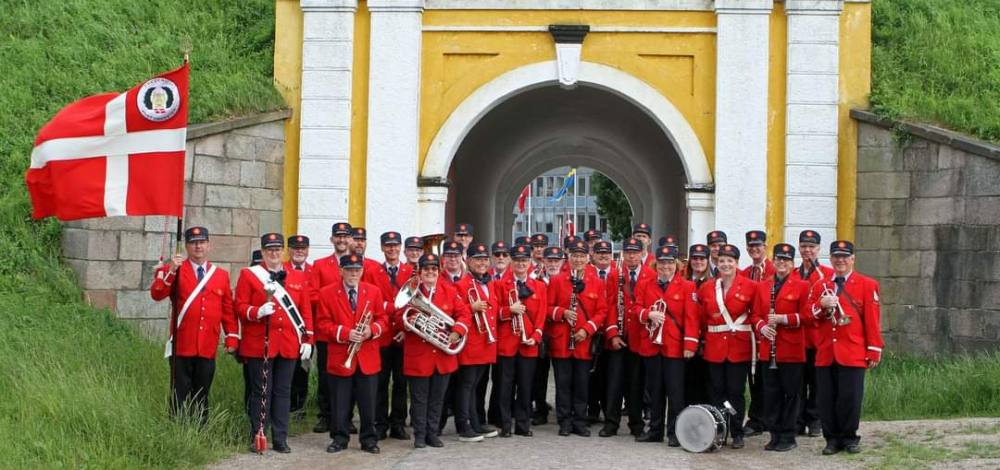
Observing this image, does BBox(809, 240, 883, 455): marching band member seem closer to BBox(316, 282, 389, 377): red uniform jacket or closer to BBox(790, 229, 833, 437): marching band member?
BBox(790, 229, 833, 437): marching band member

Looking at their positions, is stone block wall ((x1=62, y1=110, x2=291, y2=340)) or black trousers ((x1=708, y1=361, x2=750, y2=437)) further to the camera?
stone block wall ((x1=62, y1=110, x2=291, y2=340))

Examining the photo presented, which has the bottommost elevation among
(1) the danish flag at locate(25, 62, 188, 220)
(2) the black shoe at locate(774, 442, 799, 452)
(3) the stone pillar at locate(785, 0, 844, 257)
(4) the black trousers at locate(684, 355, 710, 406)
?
(2) the black shoe at locate(774, 442, 799, 452)

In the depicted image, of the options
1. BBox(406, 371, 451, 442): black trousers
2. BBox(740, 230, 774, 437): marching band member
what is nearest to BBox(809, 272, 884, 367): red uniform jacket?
BBox(740, 230, 774, 437): marching band member

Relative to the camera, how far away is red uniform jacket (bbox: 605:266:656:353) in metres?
10.2

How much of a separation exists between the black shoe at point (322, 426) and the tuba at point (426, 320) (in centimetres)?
141

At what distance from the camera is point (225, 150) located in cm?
1395

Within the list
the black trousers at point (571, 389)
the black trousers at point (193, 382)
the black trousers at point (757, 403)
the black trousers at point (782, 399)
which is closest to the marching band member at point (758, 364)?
the black trousers at point (757, 403)

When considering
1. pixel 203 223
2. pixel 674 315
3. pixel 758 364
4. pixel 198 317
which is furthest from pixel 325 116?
pixel 758 364

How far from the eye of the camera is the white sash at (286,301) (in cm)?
906

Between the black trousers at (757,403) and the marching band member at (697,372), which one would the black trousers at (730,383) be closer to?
the marching band member at (697,372)

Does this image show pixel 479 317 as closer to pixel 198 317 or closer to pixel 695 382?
pixel 695 382

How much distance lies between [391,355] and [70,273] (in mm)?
4457

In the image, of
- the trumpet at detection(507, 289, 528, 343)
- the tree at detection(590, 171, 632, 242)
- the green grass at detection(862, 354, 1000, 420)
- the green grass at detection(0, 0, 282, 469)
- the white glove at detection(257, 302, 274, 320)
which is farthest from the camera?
the tree at detection(590, 171, 632, 242)

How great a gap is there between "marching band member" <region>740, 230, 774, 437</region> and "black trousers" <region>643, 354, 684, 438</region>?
0.74m
